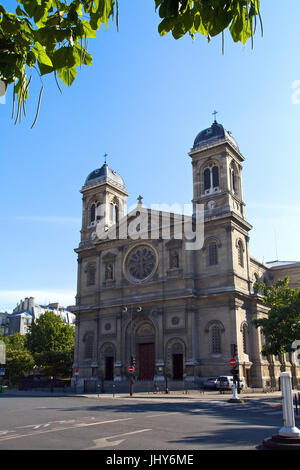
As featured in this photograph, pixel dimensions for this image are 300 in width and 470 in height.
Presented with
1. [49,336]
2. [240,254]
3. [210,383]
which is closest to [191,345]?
[210,383]

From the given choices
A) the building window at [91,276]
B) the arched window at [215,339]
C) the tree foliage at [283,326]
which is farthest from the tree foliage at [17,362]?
the tree foliage at [283,326]

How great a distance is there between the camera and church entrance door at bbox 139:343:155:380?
150 ft

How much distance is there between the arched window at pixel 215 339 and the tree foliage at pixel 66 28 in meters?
39.9

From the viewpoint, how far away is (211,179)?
157ft

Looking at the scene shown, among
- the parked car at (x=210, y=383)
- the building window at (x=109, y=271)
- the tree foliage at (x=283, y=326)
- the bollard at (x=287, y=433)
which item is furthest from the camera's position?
the building window at (x=109, y=271)

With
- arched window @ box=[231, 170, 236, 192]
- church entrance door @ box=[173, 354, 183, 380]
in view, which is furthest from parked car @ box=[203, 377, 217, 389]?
arched window @ box=[231, 170, 236, 192]

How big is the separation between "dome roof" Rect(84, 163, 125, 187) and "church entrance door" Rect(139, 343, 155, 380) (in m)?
22.4

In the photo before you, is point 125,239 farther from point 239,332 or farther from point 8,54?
point 8,54

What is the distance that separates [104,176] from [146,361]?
24.5m

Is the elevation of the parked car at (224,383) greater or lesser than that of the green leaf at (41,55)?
lesser

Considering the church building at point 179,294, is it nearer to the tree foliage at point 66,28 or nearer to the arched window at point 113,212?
the arched window at point 113,212

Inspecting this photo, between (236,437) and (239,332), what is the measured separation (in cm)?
3060

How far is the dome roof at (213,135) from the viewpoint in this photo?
158ft

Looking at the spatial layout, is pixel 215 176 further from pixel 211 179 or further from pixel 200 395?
pixel 200 395
